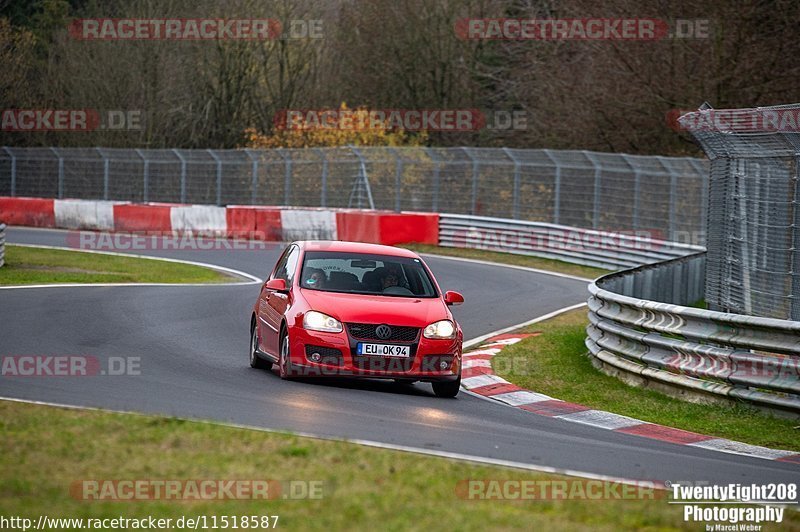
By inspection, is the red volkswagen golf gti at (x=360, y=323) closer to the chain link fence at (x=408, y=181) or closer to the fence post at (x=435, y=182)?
the chain link fence at (x=408, y=181)

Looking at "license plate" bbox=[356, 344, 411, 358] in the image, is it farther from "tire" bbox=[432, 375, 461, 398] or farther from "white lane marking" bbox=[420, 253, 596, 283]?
"white lane marking" bbox=[420, 253, 596, 283]

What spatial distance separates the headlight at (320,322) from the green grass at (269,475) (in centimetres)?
299

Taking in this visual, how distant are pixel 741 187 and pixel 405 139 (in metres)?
36.3

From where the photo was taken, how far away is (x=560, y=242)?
30.5 metres

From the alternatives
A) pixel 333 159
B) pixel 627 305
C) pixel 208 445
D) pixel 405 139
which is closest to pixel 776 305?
pixel 627 305

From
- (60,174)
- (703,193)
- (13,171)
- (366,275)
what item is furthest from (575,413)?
(13,171)

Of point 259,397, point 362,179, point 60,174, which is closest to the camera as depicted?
point 259,397

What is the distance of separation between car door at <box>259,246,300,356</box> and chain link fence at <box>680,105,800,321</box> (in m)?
4.97

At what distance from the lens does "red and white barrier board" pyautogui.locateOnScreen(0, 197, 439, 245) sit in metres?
33.2

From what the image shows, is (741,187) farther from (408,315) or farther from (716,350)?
(408,315)

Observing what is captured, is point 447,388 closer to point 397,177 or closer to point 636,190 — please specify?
point 636,190

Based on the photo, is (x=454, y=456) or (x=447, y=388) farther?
(x=447, y=388)

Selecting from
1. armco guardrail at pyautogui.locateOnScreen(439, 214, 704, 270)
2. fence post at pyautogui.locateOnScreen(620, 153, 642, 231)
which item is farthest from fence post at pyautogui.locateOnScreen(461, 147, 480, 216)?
fence post at pyautogui.locateOnScreen(620, 153, 642, 231)

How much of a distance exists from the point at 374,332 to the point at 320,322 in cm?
52
